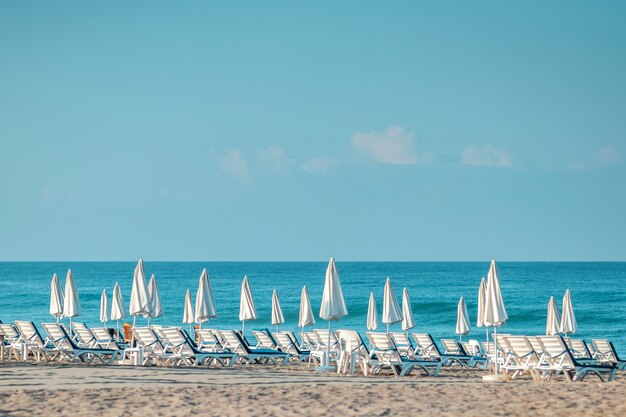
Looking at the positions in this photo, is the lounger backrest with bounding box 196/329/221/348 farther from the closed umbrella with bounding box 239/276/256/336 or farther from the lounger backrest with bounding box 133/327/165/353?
the lounger backrest with bounding box 133/327/165/353

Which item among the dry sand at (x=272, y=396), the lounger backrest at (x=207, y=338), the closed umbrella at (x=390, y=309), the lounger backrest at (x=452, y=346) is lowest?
the dry sand at (x=272, y=396)

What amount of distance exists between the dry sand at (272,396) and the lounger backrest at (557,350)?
2431 mm

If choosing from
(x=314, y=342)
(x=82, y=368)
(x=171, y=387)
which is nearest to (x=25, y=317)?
(x=314, y=342)

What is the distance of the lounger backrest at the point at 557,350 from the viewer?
52.5 feet

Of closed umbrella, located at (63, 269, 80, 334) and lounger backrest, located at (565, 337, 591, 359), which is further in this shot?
closed umbrella, located at (63, 269, 80, 334)

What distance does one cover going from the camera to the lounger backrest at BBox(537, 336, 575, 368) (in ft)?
52.5

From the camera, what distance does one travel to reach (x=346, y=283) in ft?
278

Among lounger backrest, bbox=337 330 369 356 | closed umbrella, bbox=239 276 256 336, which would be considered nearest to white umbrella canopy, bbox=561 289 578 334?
lounger backrest, bbox=337 330 369 356

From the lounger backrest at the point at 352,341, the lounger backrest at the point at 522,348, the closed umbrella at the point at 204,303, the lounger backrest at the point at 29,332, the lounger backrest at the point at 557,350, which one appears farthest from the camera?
the closed umbrella at the point at 204,303

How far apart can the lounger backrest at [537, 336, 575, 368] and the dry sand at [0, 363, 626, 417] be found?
243 cm

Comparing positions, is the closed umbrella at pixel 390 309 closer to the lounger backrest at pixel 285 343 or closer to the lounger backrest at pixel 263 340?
the lounger backrest at pixel 285 343

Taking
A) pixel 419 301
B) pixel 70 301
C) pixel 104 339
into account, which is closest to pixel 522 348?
pixel 104 339

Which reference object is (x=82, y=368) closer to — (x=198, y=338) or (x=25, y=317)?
(x=198, y=338)

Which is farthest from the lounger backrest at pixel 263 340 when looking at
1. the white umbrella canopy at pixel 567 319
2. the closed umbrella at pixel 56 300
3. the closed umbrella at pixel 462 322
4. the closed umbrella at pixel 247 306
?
the white umbrella canopy at pixel 567 319
